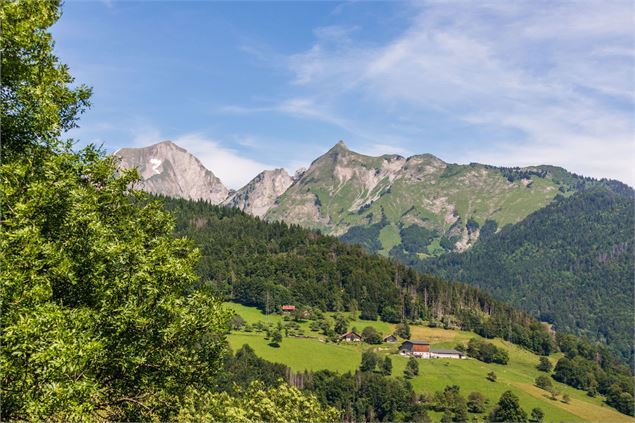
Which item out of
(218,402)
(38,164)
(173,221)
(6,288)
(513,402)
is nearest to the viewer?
(6,288)

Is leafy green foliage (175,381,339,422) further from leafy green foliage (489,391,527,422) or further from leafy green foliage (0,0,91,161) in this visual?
leafy green foliage (489,391,527,422)

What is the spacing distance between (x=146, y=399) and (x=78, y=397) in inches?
350

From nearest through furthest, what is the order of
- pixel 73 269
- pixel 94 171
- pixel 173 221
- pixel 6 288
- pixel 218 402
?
pixel 6 288 < pixel 73 269 < pixel 94 171 < pixel 173 221 < pixel 218 402

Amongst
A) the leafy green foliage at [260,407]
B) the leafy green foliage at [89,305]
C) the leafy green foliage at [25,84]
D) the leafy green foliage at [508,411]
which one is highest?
the leafy green foliage at [25,84]

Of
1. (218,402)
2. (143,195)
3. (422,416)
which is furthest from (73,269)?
(422,416)

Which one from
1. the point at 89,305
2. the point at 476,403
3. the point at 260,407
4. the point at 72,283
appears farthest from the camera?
the point at 476,403

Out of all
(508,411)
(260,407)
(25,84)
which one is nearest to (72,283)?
(25,84)

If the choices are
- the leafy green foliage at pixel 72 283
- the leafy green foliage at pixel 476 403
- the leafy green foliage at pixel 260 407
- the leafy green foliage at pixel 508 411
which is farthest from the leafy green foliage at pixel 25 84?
the leafy green foliage at pixel 476 403

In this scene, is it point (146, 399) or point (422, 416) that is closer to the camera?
point (146, 399)

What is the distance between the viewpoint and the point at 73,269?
21562 mm

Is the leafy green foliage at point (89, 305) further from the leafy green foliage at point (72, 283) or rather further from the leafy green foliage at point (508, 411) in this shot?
the leafy green foliage at point (508, 411)

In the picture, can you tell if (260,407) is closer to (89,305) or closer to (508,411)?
(89,305)

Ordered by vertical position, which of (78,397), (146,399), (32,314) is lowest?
(146,399)

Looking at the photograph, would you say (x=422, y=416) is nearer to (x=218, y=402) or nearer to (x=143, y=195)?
(x=218, y=402)
